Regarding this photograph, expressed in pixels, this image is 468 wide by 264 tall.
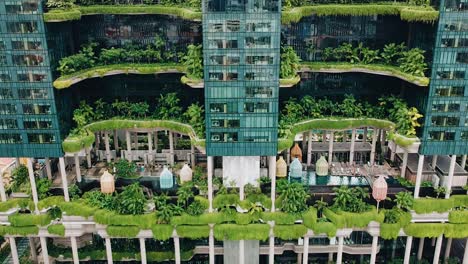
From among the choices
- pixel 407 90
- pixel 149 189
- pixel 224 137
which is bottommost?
pixel 149 189

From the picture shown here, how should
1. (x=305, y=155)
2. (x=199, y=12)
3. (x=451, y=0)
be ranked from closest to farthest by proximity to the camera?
(x=451, y=0) → (x=199, y=12) → (x=305, y=155)

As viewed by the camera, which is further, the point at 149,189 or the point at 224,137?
the point at 149,189

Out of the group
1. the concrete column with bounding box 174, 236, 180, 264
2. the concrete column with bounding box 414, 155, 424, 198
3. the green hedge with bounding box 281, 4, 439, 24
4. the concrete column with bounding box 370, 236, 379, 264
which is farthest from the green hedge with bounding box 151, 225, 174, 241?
the concrete column with bounding box 414, 155, 424, 198

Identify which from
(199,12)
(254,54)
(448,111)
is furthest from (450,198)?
(199,12)

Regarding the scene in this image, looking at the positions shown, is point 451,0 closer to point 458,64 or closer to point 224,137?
point 458,64

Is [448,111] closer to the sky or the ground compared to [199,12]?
closer to the ground

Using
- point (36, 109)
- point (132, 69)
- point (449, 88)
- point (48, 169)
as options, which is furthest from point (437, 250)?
point (36, 109)

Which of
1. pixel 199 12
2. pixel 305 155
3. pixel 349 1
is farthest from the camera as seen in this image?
pixel 305 155

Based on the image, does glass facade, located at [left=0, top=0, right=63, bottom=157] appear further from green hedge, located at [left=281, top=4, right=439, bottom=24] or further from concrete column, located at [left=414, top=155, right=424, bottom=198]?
concrete column, located at [left=414, top=155, right=424, bottom=198]
